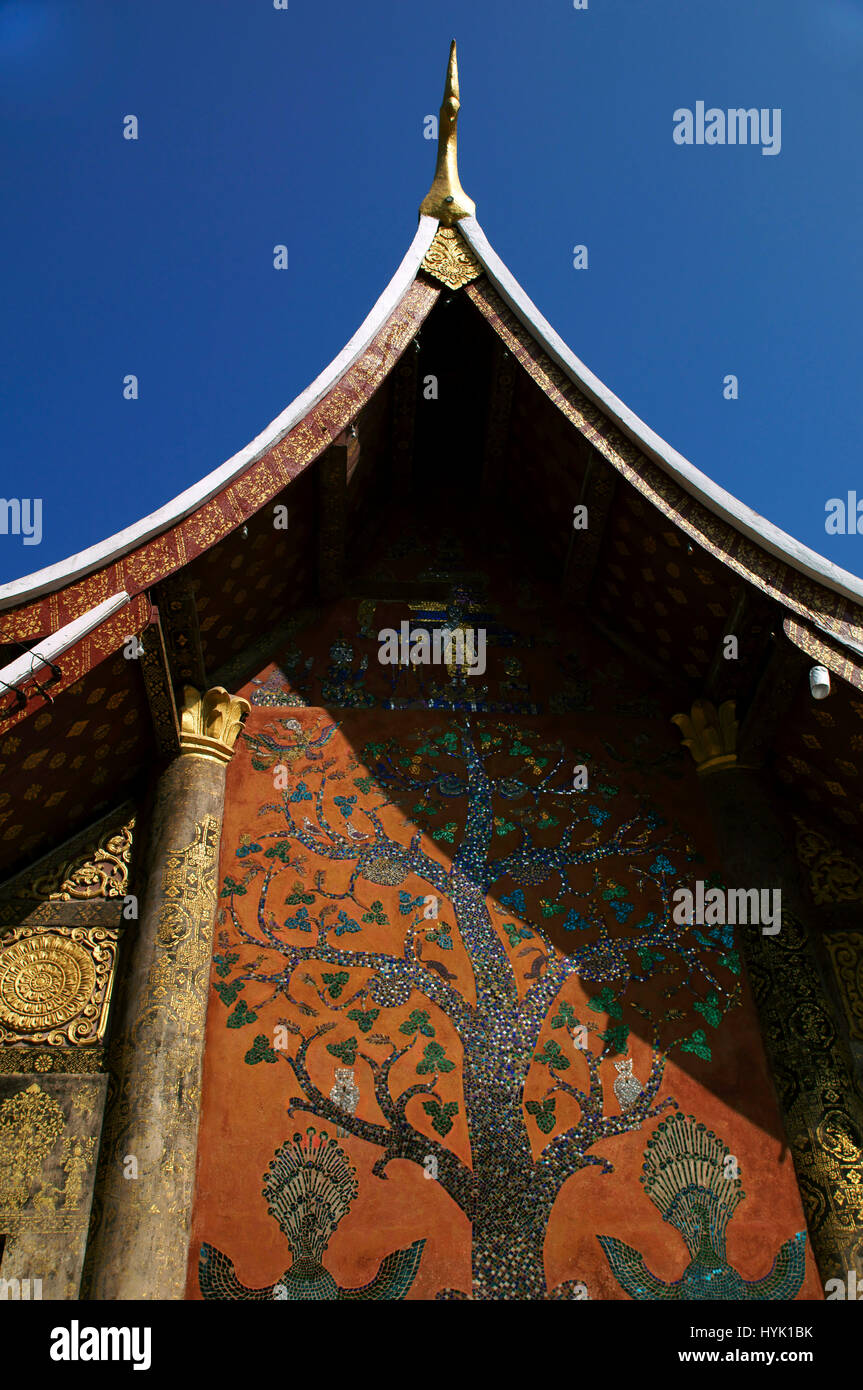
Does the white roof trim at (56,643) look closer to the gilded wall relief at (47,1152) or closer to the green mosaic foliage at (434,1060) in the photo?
the gilded wall relief at (47,1152)

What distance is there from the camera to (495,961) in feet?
14.5

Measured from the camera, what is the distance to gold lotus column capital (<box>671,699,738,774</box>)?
5047 mm

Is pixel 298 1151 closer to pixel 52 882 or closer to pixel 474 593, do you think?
pixel 52 882

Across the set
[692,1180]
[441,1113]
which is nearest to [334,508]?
[441,1113]

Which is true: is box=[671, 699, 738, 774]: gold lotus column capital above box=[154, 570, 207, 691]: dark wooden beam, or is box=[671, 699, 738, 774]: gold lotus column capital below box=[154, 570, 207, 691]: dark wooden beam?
below

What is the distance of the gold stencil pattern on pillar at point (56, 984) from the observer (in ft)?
13.4

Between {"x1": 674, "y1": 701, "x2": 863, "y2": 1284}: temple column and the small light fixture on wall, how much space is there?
37.9 inches

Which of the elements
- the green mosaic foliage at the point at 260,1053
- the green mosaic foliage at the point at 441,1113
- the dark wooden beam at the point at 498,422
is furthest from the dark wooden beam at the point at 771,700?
the green mosaic foliage at the point at 260,1053

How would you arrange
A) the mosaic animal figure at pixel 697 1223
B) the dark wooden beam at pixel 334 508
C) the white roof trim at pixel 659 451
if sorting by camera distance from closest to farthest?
the mosaic animal figure at pixel 697 1223
the white roof trim at pixel 659 451
the dark wooden beam at pixel 334 508

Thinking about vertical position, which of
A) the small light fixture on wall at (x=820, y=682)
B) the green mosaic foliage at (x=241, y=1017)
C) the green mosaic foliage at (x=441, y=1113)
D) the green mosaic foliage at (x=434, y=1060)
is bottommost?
the green mosaic foliage at (x=441, y=1113)

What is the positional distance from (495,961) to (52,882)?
1969 millimetres

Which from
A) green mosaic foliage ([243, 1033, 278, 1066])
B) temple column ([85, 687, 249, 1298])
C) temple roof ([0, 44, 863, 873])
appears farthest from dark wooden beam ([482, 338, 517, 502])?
green mosaic foliage ([243, 1033, 278, 1066])

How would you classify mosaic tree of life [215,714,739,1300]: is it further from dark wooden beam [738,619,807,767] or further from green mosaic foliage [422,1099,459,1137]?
dark wooden beam [738,619,807,767]
